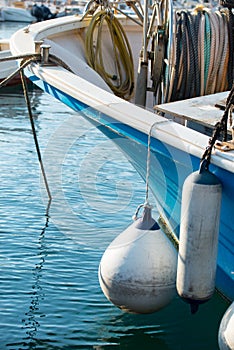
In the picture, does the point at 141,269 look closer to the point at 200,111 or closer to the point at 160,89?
the point at 200,111

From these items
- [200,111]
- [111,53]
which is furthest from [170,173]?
[111,53]

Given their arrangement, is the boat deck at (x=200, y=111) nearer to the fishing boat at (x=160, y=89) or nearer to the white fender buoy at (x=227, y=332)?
the fishing boat at (x=160, y=89)

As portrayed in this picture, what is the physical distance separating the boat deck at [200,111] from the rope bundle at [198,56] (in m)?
0.64

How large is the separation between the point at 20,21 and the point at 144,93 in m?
35.3

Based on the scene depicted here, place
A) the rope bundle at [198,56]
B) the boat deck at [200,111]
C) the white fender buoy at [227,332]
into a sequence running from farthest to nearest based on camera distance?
the rope bundle at [198,56], the boat deck at [200,111], the white fender buoy at [227,332]

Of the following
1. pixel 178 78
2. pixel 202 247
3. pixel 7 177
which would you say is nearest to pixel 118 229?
pixel 178 78

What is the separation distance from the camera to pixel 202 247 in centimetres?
328

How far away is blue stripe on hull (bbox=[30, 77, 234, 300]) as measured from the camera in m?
3.45

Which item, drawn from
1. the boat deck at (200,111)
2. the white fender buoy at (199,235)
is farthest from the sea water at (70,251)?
the boat deck at (200,111)

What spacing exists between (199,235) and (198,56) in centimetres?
203

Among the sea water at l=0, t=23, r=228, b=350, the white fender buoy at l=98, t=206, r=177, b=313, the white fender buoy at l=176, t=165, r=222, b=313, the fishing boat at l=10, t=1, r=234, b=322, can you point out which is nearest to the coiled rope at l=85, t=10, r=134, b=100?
the fishing boat at l=10, t=1, r=234, b=322

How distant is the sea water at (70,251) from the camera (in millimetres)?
4223

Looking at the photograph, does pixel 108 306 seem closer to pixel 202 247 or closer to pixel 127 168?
pixel 202 247

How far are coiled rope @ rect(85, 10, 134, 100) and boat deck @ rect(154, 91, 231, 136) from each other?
2485 mm
